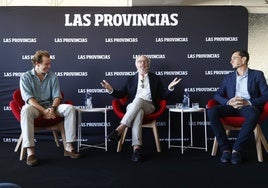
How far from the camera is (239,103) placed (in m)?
3.87

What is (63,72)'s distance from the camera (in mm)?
4805

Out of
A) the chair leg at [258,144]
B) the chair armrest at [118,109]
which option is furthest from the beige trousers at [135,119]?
the chair leg at [258,144]

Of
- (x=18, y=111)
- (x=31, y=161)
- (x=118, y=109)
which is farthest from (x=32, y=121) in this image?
(x=118, y=109)

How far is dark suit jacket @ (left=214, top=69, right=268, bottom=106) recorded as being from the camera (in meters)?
3.91

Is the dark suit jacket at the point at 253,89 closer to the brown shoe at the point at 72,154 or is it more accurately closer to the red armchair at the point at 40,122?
the brown shoe at the point at 72,154

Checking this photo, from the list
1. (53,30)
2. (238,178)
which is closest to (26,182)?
(238,178)

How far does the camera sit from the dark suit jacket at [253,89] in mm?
3908

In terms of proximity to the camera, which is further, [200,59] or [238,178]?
[200,59]

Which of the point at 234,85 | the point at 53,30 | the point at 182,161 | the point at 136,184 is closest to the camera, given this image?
the point at 136,184

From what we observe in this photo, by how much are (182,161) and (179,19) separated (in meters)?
2.15

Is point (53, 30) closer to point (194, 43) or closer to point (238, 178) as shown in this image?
point (194, 43)

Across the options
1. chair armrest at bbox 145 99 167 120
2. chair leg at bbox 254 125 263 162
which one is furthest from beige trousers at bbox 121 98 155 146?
chair leg at bbox 254 125 263 162

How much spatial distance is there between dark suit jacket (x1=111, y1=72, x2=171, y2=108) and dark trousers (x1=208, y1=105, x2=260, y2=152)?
2.48 feet

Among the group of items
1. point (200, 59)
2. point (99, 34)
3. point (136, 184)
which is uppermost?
point (99, 34)
